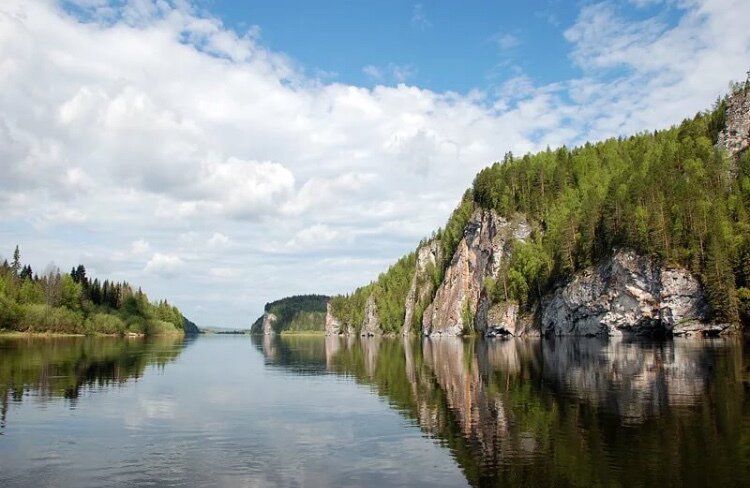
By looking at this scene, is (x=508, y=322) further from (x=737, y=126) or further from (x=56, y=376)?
(x=56, y=376)

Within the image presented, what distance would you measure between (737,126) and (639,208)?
137 ft

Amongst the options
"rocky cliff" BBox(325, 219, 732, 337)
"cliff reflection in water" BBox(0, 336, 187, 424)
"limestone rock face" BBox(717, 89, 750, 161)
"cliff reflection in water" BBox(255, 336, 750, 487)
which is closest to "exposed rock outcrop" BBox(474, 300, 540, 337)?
"rocky cliff" BBox(325, 219, 732, 337)

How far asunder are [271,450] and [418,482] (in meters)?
8.03

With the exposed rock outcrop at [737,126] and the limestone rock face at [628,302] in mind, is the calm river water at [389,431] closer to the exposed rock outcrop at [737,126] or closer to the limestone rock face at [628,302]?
the limestone rock face at [628,302]

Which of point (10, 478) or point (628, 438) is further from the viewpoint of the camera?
point (628, 438)

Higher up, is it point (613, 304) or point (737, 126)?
point (737, 126)

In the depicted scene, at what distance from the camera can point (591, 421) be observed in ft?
95.0

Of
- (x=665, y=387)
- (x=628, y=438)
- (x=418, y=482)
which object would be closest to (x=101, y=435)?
(x=418, y=482)

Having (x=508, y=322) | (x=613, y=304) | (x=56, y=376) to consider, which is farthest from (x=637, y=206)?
(x=56, y=376)

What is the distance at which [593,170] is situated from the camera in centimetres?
18312

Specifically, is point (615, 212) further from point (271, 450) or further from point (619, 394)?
point (271, 450)

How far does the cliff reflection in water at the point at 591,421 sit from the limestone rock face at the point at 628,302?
59990mm

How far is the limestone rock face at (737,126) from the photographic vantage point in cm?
13812

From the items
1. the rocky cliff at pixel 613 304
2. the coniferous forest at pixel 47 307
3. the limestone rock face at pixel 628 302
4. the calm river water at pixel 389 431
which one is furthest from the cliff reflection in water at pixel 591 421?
the coniferous forest at pixel 47 307
